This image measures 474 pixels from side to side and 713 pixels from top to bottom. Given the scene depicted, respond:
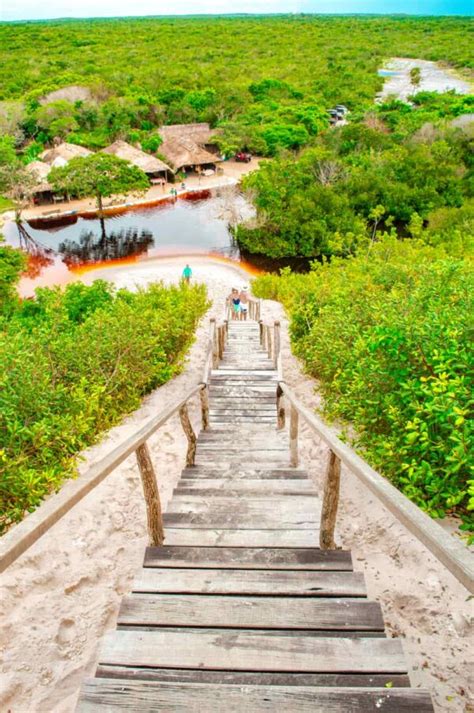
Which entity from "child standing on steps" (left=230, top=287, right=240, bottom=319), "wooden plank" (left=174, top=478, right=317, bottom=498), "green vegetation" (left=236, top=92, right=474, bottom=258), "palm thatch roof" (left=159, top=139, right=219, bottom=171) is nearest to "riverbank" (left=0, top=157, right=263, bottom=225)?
"palm thatch roof" (left=159, top=139, right=219, bottom=171)

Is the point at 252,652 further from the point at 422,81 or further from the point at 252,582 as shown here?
the point at 422,81

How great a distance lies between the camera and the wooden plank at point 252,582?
8.78ft

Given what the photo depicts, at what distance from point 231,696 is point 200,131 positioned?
44405mm

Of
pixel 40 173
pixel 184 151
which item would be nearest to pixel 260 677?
pixel 40 173

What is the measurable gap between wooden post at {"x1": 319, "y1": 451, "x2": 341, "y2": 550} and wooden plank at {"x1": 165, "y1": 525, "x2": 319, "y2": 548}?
169 mm

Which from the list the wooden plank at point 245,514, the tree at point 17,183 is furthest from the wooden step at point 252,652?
the tree at point 17,183

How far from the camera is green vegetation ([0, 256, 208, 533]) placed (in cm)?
507

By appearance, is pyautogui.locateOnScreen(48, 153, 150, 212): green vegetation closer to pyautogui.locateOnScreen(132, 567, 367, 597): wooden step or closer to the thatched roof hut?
the thatched roof hut

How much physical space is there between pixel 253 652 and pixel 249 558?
86 centimetres

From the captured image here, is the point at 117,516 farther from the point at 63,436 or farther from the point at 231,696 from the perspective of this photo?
the point at 231,696

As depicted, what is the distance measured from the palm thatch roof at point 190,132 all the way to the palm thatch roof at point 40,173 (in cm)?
1194

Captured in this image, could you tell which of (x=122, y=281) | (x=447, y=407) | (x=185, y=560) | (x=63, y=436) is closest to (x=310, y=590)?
(x=185, y=560)

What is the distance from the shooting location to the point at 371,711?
1.85 m

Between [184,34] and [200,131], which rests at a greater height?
[184,34]
